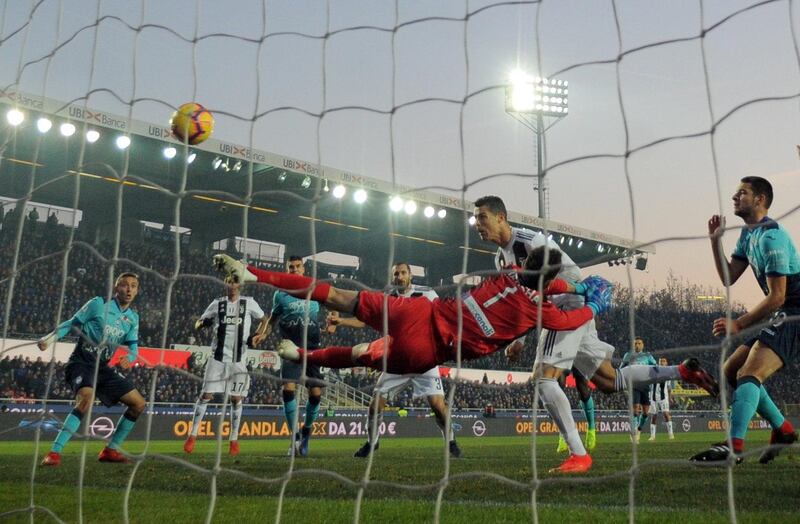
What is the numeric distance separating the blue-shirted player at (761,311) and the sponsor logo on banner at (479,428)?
14.3 meters

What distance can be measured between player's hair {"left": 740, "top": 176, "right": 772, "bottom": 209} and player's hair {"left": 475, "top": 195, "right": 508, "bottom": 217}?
1430 millimetres

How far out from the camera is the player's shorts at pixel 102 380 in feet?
18.9

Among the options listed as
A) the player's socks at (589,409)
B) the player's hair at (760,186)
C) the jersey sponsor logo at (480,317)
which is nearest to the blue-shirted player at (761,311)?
the player's hair at (760,186)

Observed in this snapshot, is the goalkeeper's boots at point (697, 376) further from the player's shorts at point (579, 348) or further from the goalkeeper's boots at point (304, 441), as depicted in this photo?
the goalkeeper's boots at point (304, 441)

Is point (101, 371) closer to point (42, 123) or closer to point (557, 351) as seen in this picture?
point (42, 123)

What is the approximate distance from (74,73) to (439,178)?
2280 millimetres

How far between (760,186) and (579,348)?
226 centimetres

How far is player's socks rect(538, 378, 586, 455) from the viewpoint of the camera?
4781mm

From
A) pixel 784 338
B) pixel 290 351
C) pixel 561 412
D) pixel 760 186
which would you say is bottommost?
pixel 561 412

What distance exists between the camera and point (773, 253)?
3.97 metres

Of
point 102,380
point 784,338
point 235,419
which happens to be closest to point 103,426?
point 235,419

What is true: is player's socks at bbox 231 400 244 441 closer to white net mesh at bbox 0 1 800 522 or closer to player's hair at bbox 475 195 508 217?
white net mesh at bbox 0 1 800 522

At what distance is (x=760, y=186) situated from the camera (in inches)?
155

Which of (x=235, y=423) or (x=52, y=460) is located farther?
(x=235, y=423)
